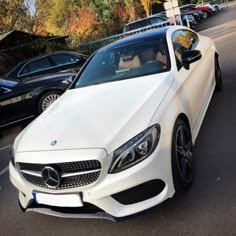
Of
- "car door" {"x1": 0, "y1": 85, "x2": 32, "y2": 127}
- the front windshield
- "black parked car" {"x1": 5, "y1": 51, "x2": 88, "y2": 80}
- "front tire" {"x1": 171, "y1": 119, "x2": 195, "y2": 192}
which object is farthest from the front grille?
"black parked car" {"x1": 5, "y1": 51, "x2": 88, "y2": 80}

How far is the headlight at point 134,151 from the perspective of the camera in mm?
3076

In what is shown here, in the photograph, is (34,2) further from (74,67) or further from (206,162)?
(206,162)

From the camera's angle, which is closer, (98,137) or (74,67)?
(98,137)

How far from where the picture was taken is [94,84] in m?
4.80

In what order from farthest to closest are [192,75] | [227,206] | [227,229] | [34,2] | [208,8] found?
[208,8] < [34,2] < [192,75] < [227,206] < [227,229]

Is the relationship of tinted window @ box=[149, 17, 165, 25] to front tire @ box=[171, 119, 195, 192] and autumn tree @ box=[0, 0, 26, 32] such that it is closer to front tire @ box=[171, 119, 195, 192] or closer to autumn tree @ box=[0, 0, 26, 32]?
autumn tree @ box=[0, 0, 26, 32]

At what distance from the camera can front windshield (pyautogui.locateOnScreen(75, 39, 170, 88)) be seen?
4.63 meters

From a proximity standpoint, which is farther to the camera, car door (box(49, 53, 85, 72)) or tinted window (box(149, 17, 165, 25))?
tinted window (box(149, 17, 165, 25))

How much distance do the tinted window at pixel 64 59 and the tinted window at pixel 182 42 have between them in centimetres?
583

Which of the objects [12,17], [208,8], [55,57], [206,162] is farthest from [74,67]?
[208,8]

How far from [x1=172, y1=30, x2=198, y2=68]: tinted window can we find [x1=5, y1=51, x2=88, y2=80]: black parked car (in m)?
5.46

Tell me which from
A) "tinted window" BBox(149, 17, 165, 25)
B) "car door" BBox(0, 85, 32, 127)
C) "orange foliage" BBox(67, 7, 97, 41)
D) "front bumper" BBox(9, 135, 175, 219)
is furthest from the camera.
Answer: "orange foliage" BBox(67, 7, 97, 41)

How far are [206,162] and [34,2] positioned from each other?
24.9 m

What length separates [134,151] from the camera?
10.2ft
